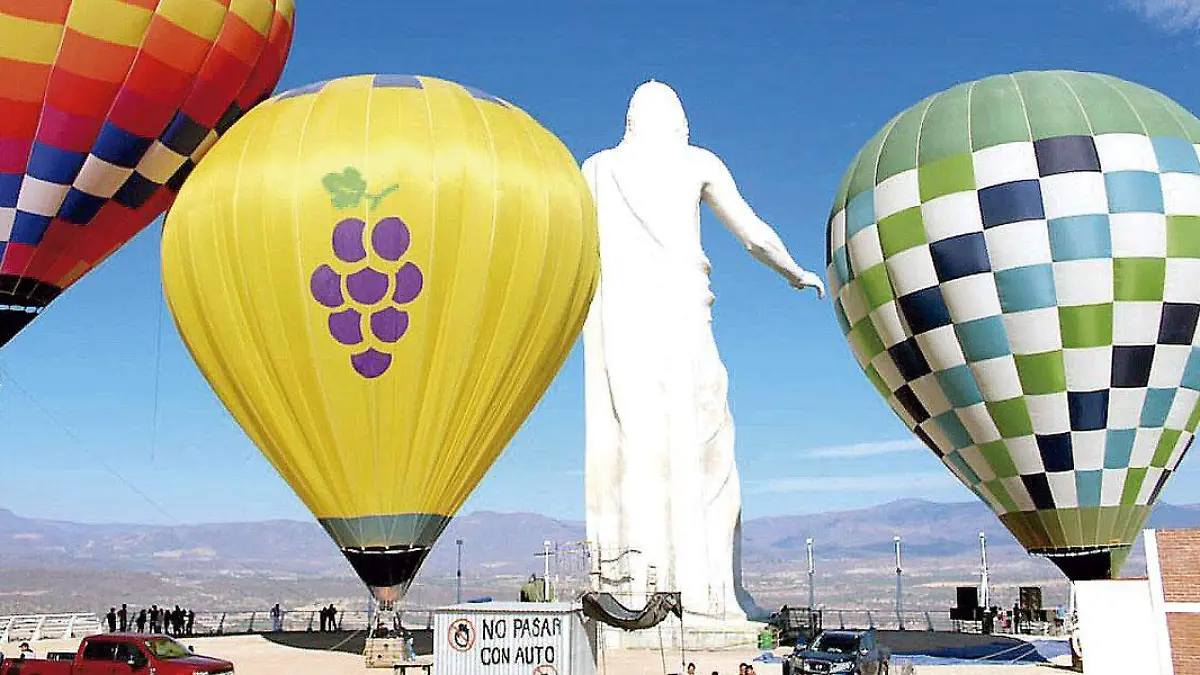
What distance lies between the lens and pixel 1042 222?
19.5 meters

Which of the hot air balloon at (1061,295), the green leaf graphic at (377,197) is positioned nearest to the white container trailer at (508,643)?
the green leaf graphic at (377,197)

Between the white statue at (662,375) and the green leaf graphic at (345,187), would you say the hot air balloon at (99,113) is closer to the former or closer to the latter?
the green leaf graphic at (345,187)

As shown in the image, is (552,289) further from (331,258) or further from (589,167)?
(589,167)

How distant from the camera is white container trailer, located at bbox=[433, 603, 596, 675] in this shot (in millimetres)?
16031

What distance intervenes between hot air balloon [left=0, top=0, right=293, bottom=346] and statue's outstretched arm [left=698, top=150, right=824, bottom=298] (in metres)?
11.0

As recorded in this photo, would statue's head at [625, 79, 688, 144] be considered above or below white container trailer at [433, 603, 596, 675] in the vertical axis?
above

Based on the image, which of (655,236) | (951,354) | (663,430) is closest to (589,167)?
(655,236)

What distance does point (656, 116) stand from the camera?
27938mm

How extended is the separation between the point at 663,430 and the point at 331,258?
11743 millimetres

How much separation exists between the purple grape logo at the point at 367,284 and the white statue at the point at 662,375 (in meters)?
11.0

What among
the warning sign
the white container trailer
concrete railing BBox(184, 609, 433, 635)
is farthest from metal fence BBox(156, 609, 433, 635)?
the white container trailer

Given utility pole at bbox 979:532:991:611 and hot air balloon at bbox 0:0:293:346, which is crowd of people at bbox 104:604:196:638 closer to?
hot air balloon at bbox 0:0:293:346

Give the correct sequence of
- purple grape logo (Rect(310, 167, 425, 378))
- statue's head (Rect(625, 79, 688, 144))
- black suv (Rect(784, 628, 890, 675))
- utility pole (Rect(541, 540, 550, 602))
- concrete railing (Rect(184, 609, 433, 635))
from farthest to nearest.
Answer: concrete railing (Rect(184, 609, 433, 635))
statue's head (Rect(625, 79, 688, 144))
utility pole (Rect(541, 540, 550, 602))
black suv (Rect(784, 628, 890, 675))
purple grape logo (Rect(310, 167, 425, 378))

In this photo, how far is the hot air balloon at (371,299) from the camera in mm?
15875
